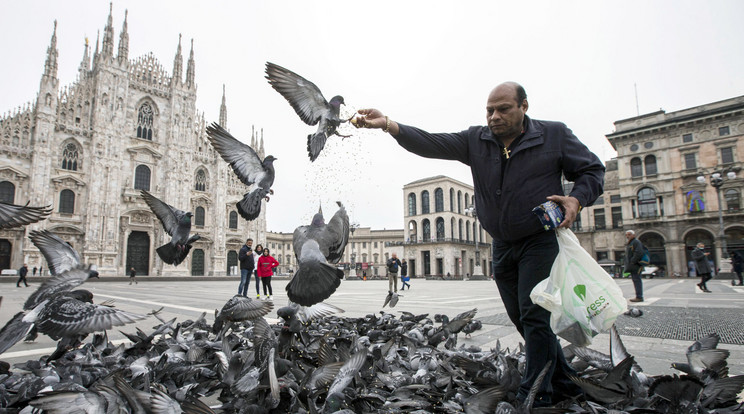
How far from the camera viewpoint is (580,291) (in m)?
1.78

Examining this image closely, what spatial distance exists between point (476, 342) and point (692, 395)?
6.62ft

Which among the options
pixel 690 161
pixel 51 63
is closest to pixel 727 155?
pixel 690 161

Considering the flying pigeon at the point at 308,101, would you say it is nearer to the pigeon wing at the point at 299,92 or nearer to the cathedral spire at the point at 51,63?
the pigeon wing at the point at 299,92

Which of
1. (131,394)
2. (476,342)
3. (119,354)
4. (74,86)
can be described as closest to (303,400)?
(131,394)

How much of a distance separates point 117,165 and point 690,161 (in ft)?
175

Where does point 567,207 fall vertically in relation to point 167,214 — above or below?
below

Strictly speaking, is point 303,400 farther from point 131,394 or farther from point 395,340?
point 395,340

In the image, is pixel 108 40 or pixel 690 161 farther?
pixel 690 161

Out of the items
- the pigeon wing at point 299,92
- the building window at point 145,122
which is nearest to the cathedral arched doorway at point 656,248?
the pigeon wing at point 299,92

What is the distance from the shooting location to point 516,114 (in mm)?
2004

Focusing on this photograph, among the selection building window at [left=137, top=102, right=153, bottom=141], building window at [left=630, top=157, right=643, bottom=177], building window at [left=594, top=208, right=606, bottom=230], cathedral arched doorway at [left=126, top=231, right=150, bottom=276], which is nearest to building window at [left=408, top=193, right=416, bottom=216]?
building window at [left=594, top=208, right=606, bottom=230]

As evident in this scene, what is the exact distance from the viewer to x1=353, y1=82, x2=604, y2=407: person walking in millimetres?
1908

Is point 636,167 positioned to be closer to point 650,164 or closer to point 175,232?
point 650,164

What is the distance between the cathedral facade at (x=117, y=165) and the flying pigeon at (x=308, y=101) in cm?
3180
